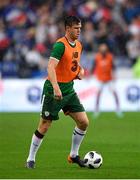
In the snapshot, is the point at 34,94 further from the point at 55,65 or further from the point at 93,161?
the point at 55,65

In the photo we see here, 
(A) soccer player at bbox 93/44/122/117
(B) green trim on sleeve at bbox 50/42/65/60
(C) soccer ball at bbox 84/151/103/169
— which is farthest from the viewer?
(A) soccer player at bbox 93/44/122/117

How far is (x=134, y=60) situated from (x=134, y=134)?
11.6m

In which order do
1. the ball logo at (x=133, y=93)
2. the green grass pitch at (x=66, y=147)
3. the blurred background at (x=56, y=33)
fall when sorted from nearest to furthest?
the green grass pitch at (x=66, y=147) → the ball logo at (x=133, y=93) → the blurred background at (x=56, y=33)

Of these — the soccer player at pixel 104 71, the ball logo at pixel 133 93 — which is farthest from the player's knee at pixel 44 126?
the ball logo at pixel 133 93

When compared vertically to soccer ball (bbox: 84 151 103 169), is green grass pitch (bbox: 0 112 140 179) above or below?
below

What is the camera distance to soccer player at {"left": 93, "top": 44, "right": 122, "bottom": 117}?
24.8 metres

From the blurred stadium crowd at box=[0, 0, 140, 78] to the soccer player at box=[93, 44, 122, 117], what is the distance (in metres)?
3.51

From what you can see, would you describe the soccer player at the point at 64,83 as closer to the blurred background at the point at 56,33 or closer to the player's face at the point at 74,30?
the player's face at the point at 74,30

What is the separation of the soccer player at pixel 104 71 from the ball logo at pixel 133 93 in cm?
119

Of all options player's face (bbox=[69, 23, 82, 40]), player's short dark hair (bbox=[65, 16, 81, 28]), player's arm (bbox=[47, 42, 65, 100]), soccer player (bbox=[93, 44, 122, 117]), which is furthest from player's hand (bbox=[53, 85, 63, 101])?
soccer player (bbox=[93, 44, 122, 117])

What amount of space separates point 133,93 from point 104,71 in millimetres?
1622

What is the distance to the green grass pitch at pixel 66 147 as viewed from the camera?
39.2 ft

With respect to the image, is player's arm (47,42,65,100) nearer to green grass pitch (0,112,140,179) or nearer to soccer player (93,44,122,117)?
green grass pitch (0,112,140,179)

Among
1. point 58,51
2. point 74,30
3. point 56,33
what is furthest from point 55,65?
point 56,33
